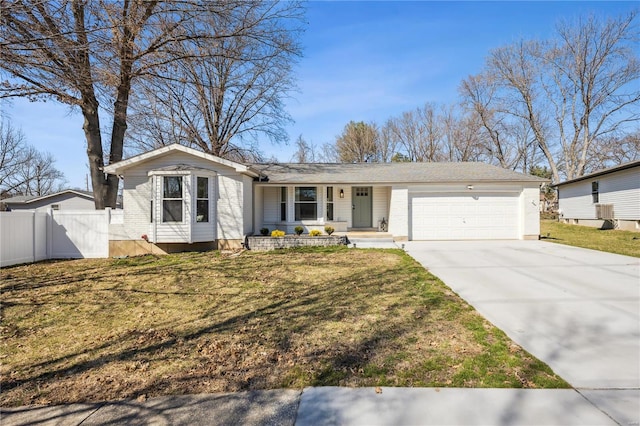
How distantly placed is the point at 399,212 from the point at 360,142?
2175cm

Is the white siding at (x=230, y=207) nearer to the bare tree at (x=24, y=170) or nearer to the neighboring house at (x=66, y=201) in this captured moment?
the neighboring house at (x=66, y=201)

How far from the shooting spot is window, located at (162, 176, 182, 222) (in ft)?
36.3

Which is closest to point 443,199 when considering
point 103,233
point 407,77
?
point 407,77

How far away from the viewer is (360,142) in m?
34.3

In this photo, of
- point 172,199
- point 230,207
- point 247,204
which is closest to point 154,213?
point 172,199

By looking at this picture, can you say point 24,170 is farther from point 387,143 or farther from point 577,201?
point 577,201

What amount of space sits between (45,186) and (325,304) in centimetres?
5602

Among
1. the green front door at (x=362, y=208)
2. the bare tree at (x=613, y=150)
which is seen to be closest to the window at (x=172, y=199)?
the green front door at (x=362, y=208)

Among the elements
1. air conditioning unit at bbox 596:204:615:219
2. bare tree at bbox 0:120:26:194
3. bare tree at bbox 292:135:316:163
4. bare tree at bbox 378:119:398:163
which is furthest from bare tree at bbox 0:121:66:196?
air conditioning unit at bbox 596:204:615:219

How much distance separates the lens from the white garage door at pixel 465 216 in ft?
45.8

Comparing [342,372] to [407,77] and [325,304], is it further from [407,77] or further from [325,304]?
[407,77]

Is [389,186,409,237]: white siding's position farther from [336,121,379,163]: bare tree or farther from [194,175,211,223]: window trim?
[336,121,379,163]: bare tree

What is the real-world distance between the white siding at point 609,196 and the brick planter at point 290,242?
15.8 m

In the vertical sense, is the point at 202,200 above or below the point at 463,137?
below
